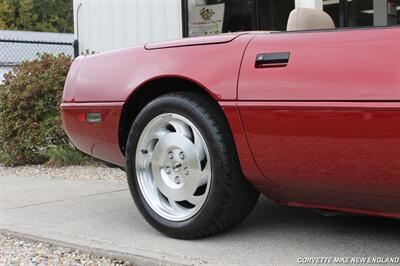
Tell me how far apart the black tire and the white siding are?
15.8 feet

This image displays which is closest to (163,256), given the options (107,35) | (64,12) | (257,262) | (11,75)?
(257,262)

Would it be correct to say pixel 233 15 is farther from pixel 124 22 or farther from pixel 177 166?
pixel 177 166

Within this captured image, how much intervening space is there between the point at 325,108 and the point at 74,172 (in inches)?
183

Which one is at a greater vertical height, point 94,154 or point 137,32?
point 137,32

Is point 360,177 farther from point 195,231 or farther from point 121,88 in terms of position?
point 121,88

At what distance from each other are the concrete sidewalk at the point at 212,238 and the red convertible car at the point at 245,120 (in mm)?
178

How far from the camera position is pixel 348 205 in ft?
10.0

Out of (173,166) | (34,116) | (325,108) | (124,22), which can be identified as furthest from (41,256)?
(124,22)

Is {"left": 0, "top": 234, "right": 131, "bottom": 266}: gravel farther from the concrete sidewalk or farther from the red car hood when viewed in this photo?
the red car hood

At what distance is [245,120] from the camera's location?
10.4ft

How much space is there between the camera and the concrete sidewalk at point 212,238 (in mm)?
3252

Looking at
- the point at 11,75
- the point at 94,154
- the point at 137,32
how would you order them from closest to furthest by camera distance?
the point at 94,154
the point at 11,75
the point at 137,32

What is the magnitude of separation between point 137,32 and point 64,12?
102 feet

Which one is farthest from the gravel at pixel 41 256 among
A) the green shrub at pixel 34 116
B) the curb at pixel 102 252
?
the green shrub at pixel 34 116
